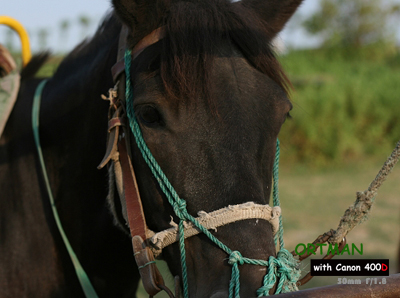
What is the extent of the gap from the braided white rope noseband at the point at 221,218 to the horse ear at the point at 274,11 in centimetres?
112

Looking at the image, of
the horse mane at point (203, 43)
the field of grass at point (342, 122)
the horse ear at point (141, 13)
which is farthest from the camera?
the field of grass at point (342, 122)

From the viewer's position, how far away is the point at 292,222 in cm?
835

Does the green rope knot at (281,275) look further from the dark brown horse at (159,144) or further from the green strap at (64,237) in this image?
the green strap at (64,237)

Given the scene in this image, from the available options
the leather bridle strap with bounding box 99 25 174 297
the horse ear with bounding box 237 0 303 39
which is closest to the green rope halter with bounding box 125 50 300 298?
the leather bridle strap with bounding box 99 25 174 297

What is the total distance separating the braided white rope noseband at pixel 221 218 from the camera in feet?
5.01

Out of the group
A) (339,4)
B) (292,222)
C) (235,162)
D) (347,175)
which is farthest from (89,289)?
(339,4)

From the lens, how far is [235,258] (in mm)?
1473

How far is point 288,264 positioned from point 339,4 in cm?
2752

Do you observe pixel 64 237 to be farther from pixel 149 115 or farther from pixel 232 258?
pixel 232 258

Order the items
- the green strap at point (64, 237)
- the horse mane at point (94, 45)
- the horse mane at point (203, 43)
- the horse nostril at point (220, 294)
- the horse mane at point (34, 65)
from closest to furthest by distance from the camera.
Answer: the horse nostril at point (220, 294) < the horse mane at point (203, 43) < the green strap at point (64, 237) < the horse mane at point (94, 45) < the horse mane at point (34, 65)

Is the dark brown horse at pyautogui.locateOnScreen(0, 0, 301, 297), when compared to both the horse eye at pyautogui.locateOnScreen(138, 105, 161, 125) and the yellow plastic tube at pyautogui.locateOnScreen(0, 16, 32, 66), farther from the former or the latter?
the yellow plastic tube at pyautogui.locateOnScreen(0, 16, 32, 66)

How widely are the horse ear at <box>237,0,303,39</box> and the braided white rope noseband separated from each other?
1.12 m

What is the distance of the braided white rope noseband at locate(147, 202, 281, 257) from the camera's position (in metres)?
1.53

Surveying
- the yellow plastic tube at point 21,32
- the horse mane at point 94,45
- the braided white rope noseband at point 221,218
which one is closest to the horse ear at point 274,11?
the horse mane at point 94,45
